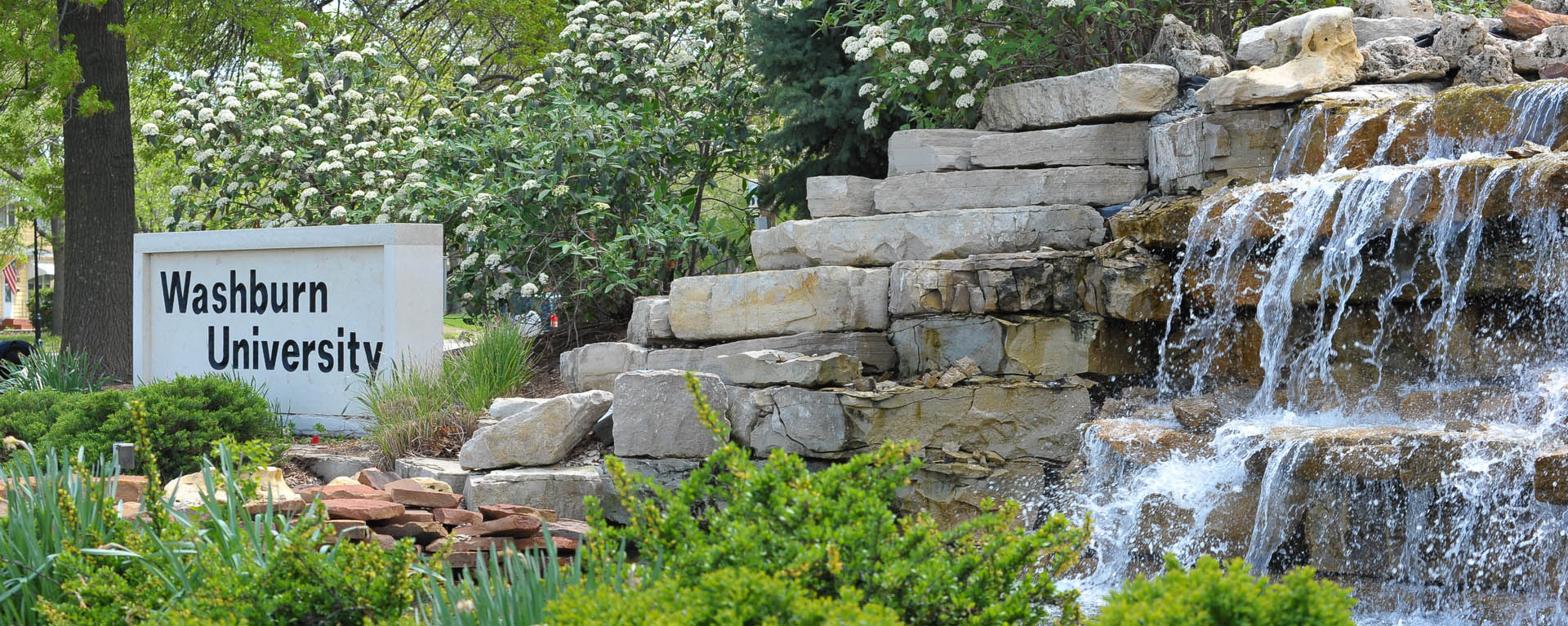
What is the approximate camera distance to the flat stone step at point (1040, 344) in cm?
621

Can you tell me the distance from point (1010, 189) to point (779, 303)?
1.49 metres

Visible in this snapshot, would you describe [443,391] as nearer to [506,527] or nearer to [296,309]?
[296,309]

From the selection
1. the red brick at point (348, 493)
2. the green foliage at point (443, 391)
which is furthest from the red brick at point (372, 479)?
the green foliage at point (443, 391)

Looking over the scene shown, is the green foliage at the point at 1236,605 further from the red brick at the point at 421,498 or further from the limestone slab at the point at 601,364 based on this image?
the limestone slab at the point at 601,364

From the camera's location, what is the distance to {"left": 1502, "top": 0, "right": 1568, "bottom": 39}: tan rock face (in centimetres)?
746

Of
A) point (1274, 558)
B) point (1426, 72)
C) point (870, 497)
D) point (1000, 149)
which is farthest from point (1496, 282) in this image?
point (870, 497)

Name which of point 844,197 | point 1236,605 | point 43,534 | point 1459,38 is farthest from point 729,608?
point 1459,38

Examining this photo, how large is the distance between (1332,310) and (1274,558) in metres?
1.42

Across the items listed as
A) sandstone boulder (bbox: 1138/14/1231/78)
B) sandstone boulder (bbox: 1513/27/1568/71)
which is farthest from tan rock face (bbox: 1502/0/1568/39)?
sandstone boulder (bbox: 1138/14/1231/78)

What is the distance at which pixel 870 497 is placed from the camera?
262cm

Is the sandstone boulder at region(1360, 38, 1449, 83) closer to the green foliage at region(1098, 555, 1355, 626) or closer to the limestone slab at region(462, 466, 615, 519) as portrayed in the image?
the limestone slab at region(462, 466, 615, 519)

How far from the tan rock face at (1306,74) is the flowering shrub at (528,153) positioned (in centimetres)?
364

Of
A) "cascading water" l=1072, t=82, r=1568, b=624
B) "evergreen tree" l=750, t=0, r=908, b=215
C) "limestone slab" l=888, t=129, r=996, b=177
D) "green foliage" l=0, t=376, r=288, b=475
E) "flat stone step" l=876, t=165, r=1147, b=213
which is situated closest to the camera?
"cascading water" l=1072, t=82, r=1568, b=624

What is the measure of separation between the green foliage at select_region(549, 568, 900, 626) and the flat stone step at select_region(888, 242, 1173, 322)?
404 centimetres
